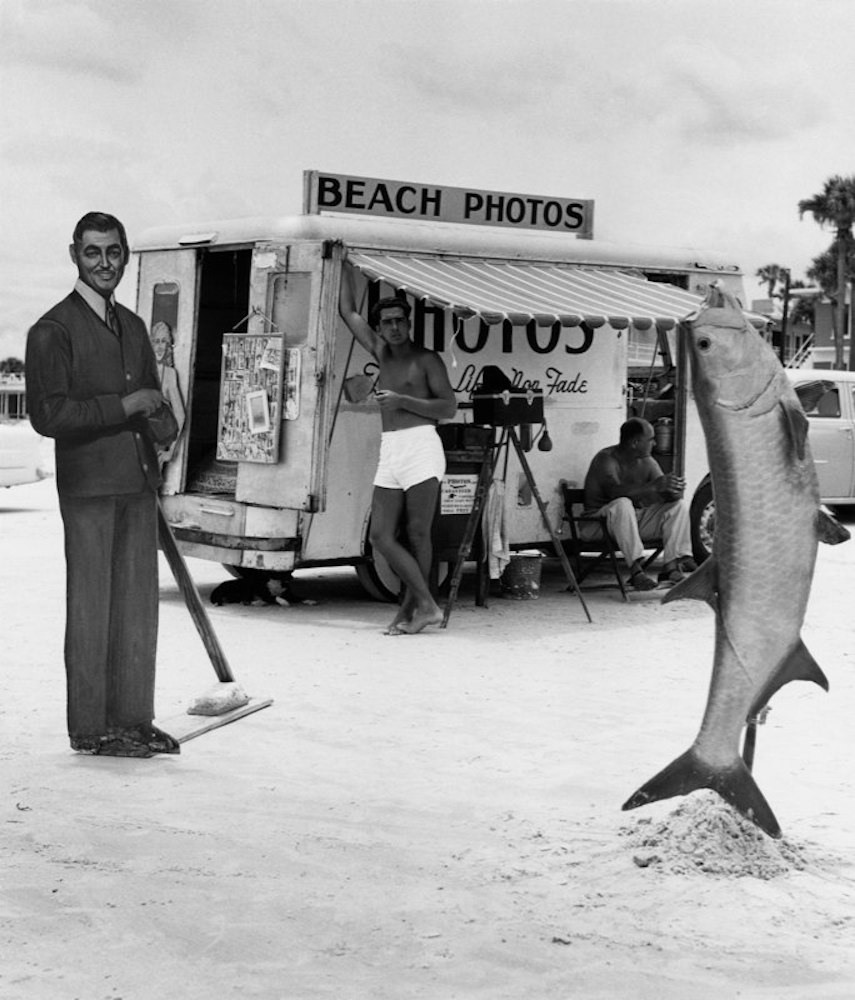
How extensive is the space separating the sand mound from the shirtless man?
4198 millimetres

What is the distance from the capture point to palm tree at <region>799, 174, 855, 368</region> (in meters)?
53.7

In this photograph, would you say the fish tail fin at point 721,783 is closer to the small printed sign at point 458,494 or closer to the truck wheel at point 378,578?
the small printed sign at point 458,494

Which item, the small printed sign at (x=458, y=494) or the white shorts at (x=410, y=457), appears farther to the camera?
the small printed sign at (x=458, y=494)

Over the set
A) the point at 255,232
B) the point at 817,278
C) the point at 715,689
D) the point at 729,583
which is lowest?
the point at 715,689

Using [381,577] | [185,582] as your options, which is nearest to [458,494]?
[381,577]

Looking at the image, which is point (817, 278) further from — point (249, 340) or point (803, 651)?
point (803, 651)

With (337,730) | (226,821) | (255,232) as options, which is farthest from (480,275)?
(226,821)

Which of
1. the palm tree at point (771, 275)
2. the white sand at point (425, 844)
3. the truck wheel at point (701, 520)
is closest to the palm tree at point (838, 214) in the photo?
the palm tree at point (771, 275)

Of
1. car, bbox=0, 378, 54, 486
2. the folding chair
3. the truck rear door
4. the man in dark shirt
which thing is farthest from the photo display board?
car, bbox=0, 378, 54, 486

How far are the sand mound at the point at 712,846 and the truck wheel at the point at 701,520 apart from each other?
22.4 feet

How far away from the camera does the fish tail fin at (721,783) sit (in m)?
4.51

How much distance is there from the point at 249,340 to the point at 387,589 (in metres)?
1.85

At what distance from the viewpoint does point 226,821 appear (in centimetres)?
535

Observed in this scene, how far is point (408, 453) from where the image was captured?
30.0 ft
